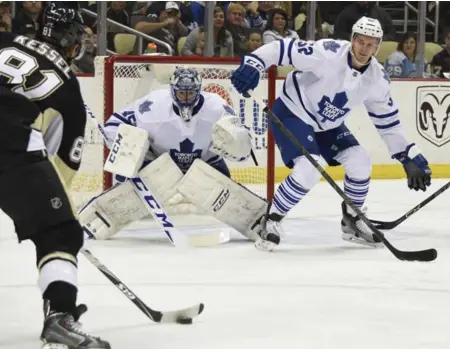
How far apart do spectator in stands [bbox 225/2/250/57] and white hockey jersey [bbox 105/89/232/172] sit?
2643mm

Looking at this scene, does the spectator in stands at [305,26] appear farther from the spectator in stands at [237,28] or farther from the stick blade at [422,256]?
the stick blade at [422,256]

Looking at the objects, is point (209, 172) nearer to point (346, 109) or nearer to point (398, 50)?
point (346, 109)

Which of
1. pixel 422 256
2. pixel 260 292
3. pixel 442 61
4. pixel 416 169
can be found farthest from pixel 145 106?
pixel 442 61

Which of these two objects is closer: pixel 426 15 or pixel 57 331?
pixel 57 331

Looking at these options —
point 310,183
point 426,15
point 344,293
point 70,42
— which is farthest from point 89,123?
point 426,15

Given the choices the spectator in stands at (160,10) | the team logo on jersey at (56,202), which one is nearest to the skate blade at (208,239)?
the team logo on jersey at (56,202)

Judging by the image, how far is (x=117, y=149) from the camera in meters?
4.62

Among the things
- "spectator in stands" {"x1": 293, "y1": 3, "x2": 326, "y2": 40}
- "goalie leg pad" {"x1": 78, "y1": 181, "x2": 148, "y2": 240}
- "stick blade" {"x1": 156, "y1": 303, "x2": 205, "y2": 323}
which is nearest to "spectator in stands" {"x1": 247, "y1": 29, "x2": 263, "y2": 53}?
"spectator in stands" {"x1": 293, "y1": 3, "x2": 326, "y2": 40}

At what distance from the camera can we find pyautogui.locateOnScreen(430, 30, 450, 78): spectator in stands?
8.02 meters

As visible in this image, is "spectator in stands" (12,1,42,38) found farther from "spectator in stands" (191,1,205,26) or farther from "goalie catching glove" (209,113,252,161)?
"goalie catching glove" (209,113,252,161)

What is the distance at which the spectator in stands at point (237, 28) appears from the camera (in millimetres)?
7414

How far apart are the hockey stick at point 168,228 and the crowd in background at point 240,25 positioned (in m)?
2.10

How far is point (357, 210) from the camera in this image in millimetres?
4426

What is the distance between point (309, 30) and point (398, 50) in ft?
2.57
